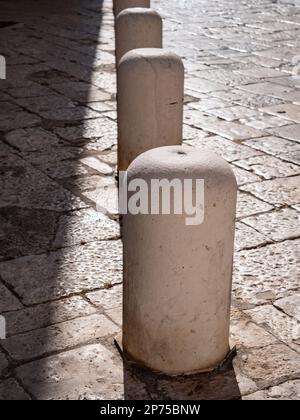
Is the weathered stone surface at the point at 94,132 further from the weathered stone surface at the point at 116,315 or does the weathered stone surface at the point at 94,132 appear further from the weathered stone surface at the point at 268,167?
the weathered stone surface at the point at 116,315

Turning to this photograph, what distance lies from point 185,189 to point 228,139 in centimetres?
384

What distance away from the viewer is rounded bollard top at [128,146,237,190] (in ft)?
11.7

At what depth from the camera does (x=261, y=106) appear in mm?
8336

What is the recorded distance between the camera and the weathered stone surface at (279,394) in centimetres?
362

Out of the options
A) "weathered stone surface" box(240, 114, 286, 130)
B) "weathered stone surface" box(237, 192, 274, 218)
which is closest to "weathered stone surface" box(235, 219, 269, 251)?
"weathered stone surface" box(237, 192, 274, 218)

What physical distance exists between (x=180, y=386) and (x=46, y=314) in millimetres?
946

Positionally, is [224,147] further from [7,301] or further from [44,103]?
[7,301]

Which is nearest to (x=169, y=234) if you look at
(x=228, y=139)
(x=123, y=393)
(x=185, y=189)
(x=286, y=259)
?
(x=185, y=189)

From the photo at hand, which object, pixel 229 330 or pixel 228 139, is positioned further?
pixel 228 139

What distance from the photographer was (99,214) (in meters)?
5.60

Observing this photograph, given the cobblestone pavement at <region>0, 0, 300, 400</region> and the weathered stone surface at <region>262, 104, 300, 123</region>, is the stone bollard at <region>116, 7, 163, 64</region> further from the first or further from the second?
the weathered stone surface at <region>262, 104, 300, 123</region>

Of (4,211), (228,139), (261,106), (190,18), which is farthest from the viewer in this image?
(190,18)

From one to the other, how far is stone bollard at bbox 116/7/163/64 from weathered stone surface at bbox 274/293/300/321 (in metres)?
3.47
